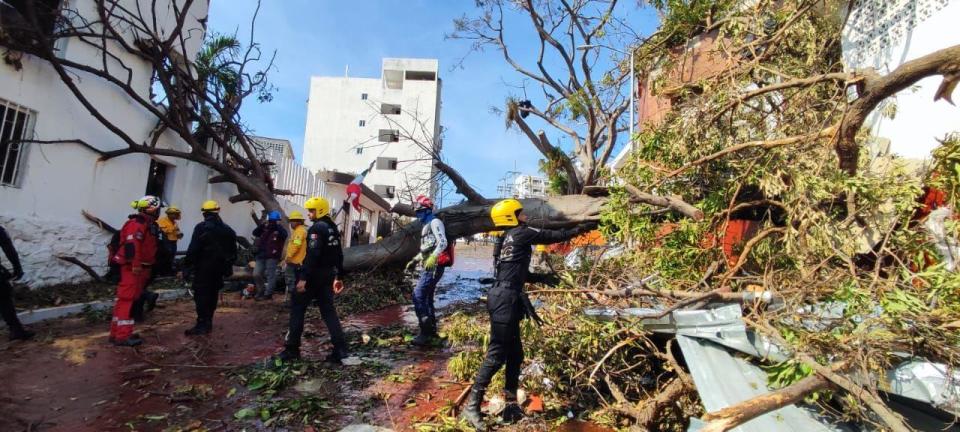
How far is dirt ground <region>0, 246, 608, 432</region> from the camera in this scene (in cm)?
341

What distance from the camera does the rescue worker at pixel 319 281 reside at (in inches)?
185

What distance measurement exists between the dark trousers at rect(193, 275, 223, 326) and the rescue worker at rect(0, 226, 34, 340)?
156 cm

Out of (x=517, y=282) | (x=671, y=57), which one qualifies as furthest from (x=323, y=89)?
(x=517, y=282)

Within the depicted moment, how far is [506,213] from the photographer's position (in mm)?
3908

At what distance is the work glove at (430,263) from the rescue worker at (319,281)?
1076 millimetres

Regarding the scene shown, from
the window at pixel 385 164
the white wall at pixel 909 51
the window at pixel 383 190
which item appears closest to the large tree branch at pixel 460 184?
the white wall at pixel 909 51

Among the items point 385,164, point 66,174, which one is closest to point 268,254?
point 66,174

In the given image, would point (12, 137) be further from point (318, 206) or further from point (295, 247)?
point (318, 206)

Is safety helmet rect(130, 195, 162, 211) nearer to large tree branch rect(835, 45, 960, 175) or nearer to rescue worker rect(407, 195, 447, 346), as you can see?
rescue worker rect(407, 195, 447, 346)

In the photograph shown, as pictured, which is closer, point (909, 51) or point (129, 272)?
point (129, 272)

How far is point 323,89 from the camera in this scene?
39.8 metres

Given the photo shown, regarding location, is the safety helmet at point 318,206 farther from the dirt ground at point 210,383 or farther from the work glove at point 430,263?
the dirt ground at point 210,383

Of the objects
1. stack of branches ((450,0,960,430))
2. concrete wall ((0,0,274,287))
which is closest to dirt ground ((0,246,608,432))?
stack of branches ((450,0,960,430))

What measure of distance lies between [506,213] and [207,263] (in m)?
3.85
